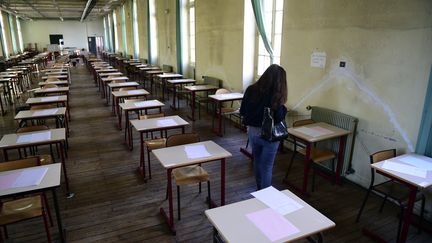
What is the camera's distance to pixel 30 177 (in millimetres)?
2518

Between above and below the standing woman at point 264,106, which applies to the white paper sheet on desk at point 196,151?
below

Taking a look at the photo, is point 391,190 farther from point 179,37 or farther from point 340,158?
point 179,37

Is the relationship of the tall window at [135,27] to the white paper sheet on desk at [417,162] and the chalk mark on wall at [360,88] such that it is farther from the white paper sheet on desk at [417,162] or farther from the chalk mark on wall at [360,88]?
the white paper sheet on desk at [417,162]

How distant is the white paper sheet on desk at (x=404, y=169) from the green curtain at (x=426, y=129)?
1.65 feet

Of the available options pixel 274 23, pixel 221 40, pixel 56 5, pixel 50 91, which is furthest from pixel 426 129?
pixel 56 5

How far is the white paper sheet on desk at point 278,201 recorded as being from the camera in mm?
1955

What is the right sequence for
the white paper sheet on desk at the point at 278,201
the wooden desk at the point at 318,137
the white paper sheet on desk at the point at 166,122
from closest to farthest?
the white paper sheet on desk at the point at 278,201
the wooden desk at the point at 318,137
the white paper sheet on desk at the point at 166,122

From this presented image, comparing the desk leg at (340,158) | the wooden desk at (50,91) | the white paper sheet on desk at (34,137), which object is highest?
the wooden desk at (50,91)

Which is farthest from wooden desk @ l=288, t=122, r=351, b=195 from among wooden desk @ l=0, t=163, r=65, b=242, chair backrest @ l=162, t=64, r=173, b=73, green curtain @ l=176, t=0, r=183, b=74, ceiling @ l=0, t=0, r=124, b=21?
ceiling @ l=0, t=0, r=124, b=21

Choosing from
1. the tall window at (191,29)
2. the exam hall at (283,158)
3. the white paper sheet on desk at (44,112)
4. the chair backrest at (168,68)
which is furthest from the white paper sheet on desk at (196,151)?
the chair backrest at (168,68)

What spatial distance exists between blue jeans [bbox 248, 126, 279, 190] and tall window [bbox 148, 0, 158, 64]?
11571 millimetres

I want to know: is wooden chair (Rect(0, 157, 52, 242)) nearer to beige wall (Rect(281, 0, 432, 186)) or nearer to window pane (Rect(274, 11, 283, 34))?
beige wall (Rect(281, 0, 432, 186))

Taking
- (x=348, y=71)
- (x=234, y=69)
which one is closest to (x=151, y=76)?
(x=234, y=69)

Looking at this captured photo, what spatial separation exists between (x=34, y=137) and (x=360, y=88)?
4.03 metres
